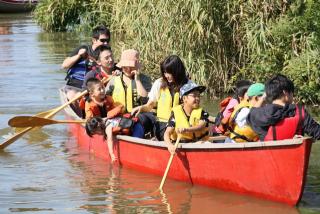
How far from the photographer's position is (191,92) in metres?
8.15

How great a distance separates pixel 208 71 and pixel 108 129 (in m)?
3.72

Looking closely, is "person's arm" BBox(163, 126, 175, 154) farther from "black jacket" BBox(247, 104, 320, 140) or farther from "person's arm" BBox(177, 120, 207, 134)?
"black jacket" BBox(247, 104, 320, 140)

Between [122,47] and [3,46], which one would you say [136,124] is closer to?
[122,47]

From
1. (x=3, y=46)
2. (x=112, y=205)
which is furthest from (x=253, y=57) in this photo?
(x=3, y=46)

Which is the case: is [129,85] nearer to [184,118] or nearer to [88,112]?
[88,112]

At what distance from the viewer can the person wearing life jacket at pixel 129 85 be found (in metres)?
9.51

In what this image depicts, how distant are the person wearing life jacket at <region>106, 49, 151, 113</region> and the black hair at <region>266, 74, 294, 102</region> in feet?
8.17

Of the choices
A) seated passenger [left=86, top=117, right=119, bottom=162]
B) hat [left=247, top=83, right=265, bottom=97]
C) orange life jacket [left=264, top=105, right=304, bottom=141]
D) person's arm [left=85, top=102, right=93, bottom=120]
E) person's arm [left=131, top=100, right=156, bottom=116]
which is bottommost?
seated passenger [left=86, top=117, right=119, bottom=162]

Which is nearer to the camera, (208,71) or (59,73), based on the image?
(208,71)

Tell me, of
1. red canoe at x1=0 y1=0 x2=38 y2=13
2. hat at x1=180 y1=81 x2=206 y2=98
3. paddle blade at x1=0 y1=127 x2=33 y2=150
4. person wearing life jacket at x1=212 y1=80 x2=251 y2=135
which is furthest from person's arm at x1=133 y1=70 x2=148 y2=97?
red canoe at x1=0 y1=0 x2=38 y2=13

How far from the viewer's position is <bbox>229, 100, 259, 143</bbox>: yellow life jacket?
798 centimetres

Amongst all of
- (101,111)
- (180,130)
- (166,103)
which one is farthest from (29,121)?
(180,130)

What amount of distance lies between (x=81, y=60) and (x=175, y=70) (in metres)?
2.91

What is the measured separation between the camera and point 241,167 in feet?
24.9
